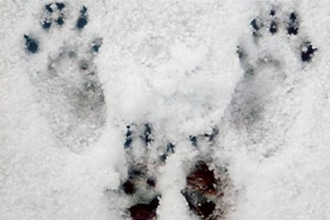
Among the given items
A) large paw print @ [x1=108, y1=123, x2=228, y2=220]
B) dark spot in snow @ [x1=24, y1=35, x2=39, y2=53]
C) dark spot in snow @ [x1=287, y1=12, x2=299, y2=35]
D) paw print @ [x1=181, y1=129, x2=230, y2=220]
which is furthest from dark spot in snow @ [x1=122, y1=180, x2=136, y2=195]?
dark spot in snow @ [x1=287, y1=12, x2=299, y2=35]

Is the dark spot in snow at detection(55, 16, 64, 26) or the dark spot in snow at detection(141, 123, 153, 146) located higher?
the dark spot in snow at detection(55, 16, 64, 26)

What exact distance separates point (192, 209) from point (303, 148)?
287mm

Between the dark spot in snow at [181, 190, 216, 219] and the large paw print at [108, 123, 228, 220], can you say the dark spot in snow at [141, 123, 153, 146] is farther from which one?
the dark spot in snow at [181, 190, 216, 219]

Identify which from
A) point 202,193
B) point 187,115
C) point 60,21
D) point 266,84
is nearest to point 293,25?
point 266,84

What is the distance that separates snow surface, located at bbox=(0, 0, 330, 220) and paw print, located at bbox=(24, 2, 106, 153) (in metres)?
0.01

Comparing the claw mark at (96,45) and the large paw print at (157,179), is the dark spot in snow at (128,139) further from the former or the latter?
the claw mark at (96,45)

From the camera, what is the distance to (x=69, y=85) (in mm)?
1294

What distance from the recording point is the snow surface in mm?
1243

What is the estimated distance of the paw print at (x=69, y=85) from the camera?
4.20 ft

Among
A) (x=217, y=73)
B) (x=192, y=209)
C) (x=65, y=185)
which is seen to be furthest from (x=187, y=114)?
(x=65, y=185)

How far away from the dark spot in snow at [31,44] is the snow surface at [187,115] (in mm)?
20

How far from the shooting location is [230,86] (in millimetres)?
1264

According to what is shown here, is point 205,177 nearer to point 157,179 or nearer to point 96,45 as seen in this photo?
point 157,179

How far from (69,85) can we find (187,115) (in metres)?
0.29
